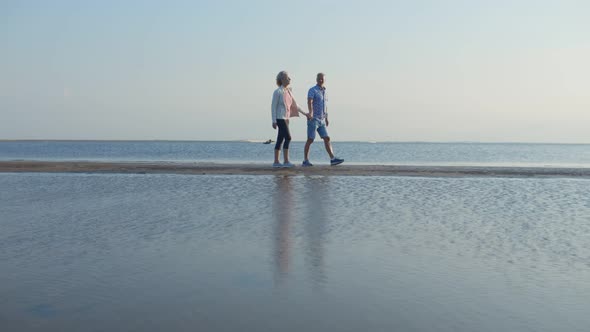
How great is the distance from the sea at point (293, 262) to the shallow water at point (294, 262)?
0.04ft

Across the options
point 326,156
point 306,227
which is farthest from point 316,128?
point 326,156

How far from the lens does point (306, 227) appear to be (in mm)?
4969

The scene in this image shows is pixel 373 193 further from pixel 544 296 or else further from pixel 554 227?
pixel 544 296

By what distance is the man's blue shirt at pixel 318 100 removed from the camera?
1291cm

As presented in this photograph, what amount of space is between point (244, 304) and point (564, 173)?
32.0 ft

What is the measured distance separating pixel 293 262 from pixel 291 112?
9358mm

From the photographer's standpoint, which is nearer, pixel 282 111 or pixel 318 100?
pixel 282 111

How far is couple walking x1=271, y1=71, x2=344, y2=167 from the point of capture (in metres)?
12.5

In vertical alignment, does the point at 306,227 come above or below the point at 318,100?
below

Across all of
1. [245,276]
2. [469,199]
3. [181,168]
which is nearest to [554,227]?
[469,199]

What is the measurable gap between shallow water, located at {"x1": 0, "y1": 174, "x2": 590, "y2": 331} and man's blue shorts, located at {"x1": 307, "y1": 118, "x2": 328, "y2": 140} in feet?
19.1

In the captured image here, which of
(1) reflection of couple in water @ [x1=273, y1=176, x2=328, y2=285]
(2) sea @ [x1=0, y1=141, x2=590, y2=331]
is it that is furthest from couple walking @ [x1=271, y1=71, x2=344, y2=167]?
(2) sea @ [x1=0, y1=141, x2=590, y2=331]

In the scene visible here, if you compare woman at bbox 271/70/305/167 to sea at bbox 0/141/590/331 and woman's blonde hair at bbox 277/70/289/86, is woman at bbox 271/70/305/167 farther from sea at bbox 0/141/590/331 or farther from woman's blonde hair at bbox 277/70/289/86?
sea at bbox 0/141/590/331

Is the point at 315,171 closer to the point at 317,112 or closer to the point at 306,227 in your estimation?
the point at 317,112
